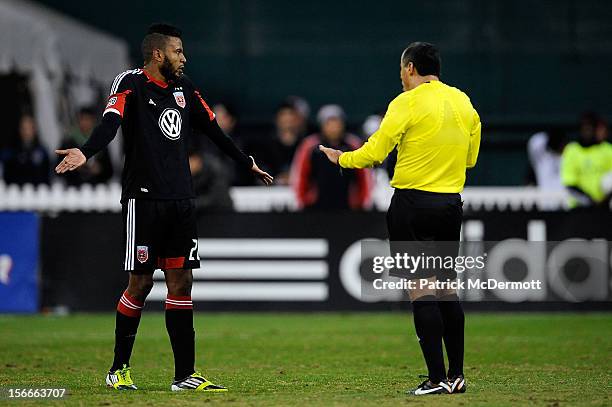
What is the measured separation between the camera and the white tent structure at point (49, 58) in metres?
19.6

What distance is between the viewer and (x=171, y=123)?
914cm

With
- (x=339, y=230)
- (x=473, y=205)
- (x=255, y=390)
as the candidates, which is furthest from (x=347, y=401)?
(x=473, y=205)

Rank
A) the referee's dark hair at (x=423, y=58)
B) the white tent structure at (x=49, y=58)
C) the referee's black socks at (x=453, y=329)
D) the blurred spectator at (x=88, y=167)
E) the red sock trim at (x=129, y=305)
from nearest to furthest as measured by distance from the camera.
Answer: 1. the referee's dark hair at (x=423, y=58)
2. the referee's black socks at (x=453, y=329)
3. the red sock trim at (x=129, y=305)
4. the blurred spectator at (x=88, y=167)
5. the white tent structure at (x=49, y=58)

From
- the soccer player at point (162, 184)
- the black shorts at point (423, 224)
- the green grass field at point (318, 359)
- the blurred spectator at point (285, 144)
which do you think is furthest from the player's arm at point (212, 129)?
the blurred spectator at point (285, 144)

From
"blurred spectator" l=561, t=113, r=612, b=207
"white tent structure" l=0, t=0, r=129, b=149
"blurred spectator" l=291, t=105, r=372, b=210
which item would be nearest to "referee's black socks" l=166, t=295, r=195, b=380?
"blurred spectator" l=291, t=105, r=372, b=210

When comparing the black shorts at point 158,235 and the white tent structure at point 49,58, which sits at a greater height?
the white tent structure at point 49,58

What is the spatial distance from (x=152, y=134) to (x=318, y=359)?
3353 mm

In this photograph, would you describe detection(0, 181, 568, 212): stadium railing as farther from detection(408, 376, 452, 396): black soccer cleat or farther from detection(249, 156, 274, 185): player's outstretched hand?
detection(408, 376, 452, 396): black soccer cleat

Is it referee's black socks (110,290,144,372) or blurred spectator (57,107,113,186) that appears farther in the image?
blurred spectator (57,107,113,186)

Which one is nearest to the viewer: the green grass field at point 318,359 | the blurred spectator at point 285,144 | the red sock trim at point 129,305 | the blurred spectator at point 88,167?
the green grass field at point 318,359

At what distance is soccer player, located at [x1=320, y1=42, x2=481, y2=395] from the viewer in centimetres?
884

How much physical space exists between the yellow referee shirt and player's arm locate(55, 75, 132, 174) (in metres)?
1.43

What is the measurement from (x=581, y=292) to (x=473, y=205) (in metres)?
2.38

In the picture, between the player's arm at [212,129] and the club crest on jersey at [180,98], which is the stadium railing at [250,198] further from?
the club crest on jersey at [180,98]
